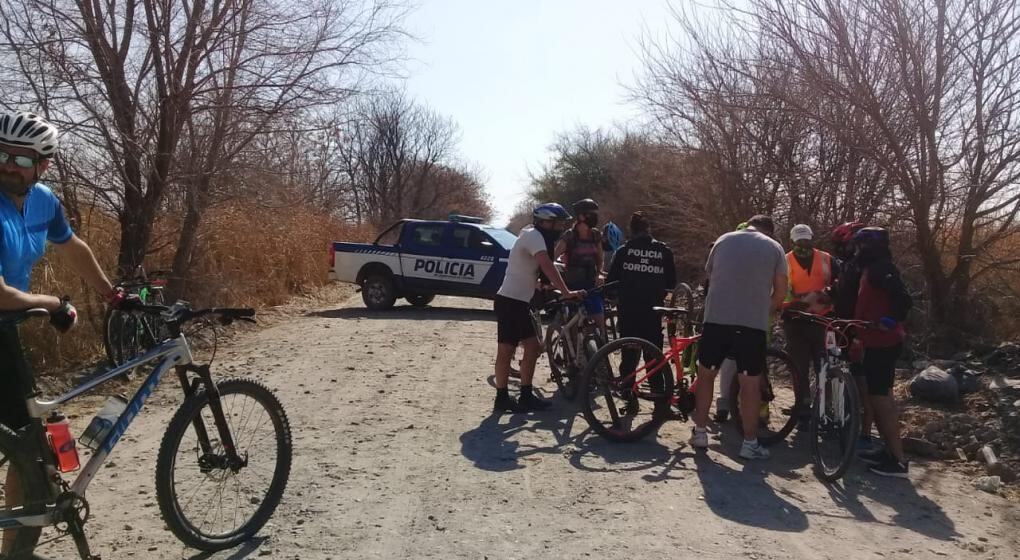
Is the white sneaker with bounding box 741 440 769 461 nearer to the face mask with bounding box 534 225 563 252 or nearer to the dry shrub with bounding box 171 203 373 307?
the face mask with bounding box 534 225 563 252

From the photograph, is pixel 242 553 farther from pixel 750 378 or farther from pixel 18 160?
pixel 750 378

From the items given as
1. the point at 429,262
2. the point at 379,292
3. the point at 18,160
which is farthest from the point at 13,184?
the point at 379,292

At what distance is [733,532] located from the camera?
15.4 feet

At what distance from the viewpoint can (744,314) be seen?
6.20 m

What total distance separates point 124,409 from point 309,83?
7.82 m

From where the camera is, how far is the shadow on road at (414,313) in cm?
1505

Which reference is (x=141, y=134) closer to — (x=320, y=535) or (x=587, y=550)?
(x=320, y=535)

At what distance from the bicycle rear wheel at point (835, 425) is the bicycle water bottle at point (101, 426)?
4.53m

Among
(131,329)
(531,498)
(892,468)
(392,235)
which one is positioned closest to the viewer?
(531,498)

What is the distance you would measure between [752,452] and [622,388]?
1.09 m

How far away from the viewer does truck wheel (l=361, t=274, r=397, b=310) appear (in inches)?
636

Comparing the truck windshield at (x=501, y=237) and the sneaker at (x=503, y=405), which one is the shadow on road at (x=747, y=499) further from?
the truck windshield at (x=501, y=237)

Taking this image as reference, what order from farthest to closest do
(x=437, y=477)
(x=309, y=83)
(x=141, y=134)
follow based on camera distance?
1. (x=309, y=83)
2. (x=141, y=134)
3. (x=437, y=477)

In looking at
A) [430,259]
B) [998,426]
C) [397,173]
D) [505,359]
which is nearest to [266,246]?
[430,259]
